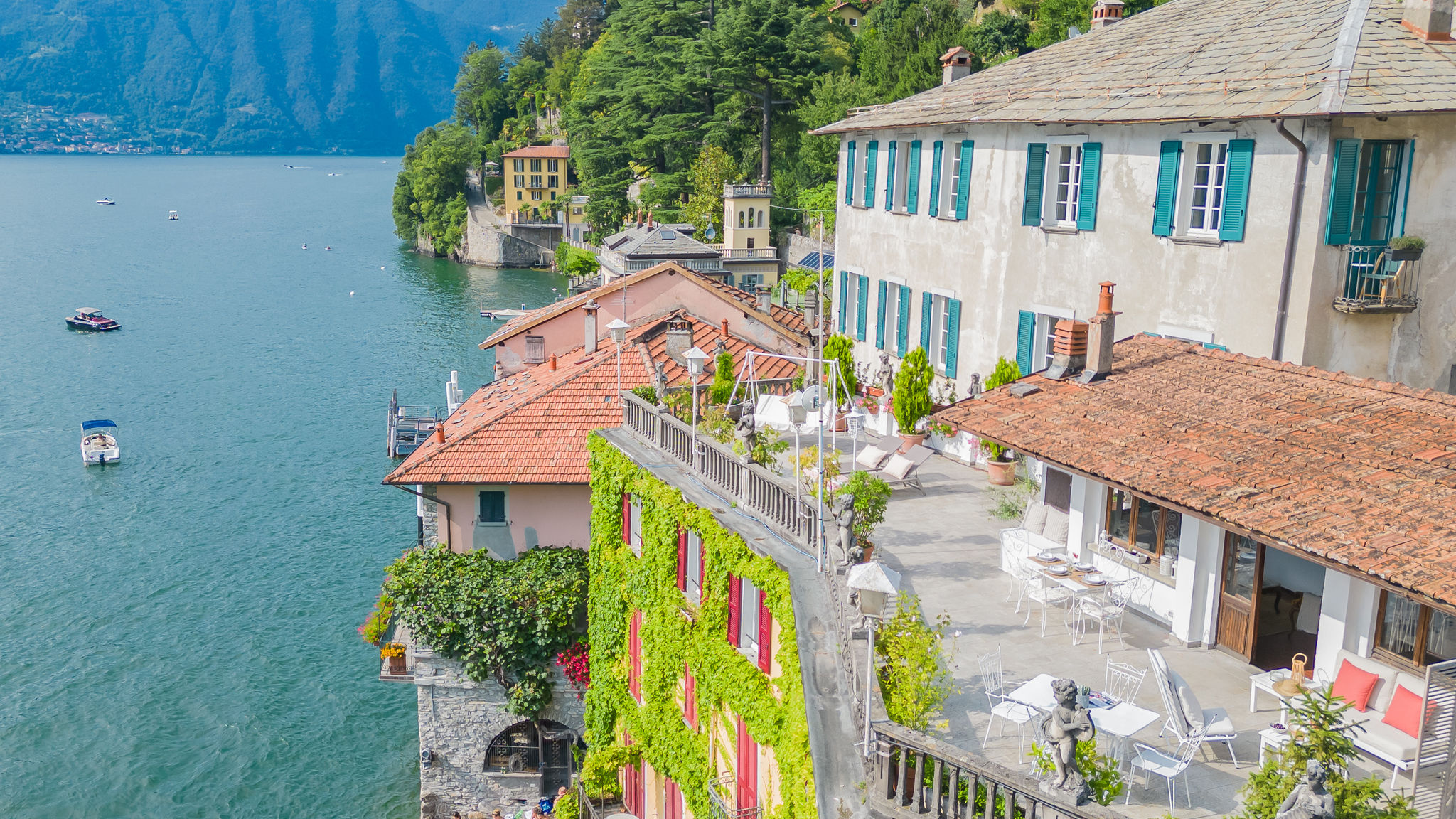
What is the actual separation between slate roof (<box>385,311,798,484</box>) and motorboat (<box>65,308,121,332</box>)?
214 ft

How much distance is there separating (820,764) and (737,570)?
14.8 feet

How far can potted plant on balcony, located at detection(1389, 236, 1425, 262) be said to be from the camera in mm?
16781

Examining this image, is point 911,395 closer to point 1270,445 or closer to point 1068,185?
point 1068,185

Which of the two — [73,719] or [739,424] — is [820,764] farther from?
[73,719]

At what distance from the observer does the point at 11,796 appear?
2861cm

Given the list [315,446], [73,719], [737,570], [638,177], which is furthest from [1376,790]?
[638,177]

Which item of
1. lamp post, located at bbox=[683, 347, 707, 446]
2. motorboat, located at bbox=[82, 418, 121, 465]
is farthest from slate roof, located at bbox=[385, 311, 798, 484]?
motorboat, located at bbox=[82, 418, 121, 465]

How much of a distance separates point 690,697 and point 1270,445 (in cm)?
855

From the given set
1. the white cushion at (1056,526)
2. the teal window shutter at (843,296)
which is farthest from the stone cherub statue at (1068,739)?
the teal window shutter at (843,296)

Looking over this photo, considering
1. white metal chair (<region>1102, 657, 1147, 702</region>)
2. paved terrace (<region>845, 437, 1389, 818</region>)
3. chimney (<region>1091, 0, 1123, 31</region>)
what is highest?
chimney (<region>1091, 0, 1123, 31</region>)

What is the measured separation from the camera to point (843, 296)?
29.9m

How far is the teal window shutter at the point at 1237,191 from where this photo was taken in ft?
56.7

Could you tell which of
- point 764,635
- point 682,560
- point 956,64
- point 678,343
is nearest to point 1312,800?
point 764,635

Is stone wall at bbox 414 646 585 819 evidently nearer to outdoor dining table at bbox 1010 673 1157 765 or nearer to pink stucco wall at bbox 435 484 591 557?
pink stucco wall at bbox 435 484 591 557
